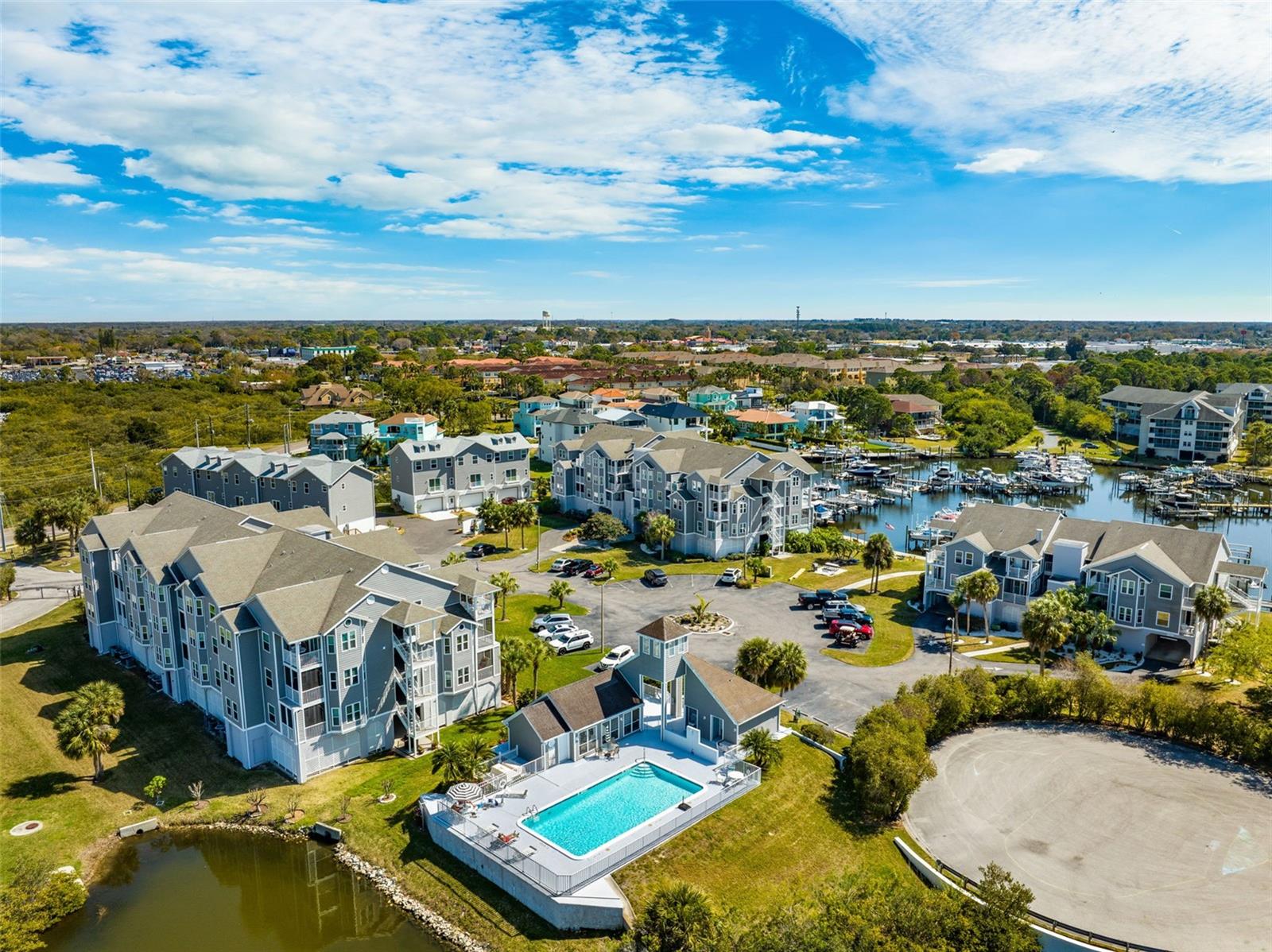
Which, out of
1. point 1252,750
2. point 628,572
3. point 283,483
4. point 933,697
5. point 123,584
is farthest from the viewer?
point 283,483

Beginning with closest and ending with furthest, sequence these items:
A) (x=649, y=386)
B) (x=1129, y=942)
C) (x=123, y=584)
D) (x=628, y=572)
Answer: (x=1129, y=942) < (x=123, y=584) < (x=628, y=572) < (x=649, y=386)

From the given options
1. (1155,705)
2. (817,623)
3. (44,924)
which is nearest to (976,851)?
(1155,705)

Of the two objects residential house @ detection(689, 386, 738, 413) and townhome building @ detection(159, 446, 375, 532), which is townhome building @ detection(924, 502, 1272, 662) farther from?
residential house @ detection(689, 386, 738, 413)

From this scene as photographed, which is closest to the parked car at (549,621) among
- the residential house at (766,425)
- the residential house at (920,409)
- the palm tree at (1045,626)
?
the palm tree at (1045,626)

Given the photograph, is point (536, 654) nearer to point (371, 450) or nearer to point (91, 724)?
point (91, 724)

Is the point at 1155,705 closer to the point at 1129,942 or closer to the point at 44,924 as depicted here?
the point at 1129,942

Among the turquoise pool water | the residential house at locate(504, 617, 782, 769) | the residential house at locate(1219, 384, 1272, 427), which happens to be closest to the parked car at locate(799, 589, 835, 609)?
the residential house at locate(504, 617, 782, 769)
